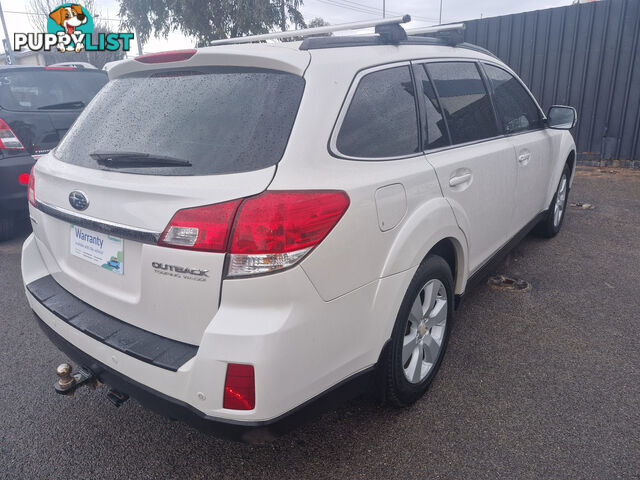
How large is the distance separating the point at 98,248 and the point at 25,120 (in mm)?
3649

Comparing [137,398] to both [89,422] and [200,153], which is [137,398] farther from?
[200,153]

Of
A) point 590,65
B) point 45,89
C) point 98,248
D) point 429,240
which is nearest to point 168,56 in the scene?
point 98,248

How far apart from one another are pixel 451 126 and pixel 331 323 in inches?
55.8

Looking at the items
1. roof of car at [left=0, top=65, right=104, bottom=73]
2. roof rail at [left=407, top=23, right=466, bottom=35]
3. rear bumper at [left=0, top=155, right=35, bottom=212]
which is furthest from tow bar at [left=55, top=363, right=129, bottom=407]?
roof of car at [left=0, top=65, right=104, bottom=73]

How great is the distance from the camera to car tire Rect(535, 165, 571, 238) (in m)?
4.59

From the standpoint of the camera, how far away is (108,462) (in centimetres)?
209

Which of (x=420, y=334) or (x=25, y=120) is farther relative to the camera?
(x=25, y=120)

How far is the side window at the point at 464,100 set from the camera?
2576 mm

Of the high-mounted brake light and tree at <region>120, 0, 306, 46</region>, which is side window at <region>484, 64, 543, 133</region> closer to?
the high-mounted brake light

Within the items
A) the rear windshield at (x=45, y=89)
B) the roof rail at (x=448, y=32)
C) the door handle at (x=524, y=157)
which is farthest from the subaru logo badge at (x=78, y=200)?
the rear windshield at (x=45, y=89)

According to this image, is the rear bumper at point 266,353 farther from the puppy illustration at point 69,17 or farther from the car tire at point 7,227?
the puppy illustration at point 69,17

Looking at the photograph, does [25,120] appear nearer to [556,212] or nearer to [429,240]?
[429,240]

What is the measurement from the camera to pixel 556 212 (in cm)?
478

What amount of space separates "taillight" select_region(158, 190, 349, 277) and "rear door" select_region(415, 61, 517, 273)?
959 millimetres
